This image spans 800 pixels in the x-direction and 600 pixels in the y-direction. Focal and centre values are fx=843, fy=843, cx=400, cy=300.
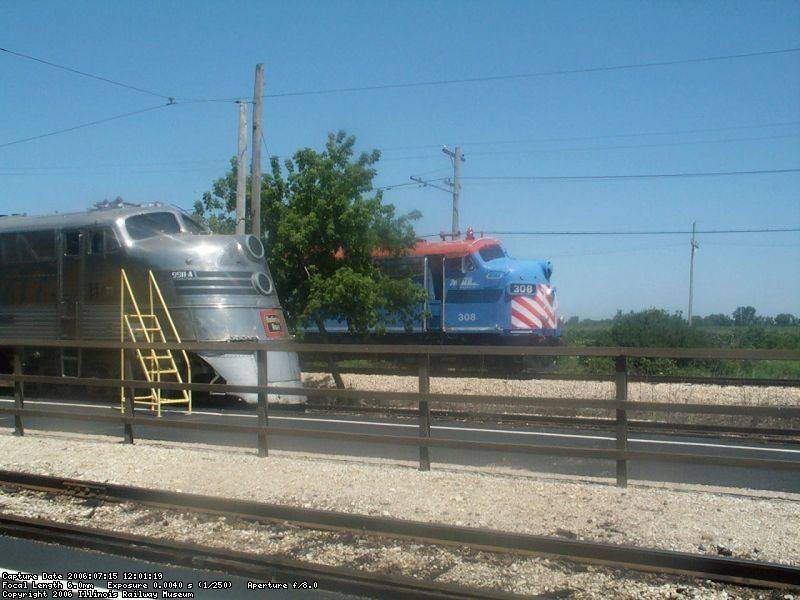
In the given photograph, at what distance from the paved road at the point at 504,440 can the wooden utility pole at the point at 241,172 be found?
5.28m

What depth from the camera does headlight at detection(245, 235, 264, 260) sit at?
16.0 m

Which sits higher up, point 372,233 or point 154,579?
point 372,233

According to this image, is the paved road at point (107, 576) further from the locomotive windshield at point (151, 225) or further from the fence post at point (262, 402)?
the locomotive windshield at point (151, 225)

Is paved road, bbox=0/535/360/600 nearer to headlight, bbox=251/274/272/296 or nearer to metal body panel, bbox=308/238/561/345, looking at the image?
headlight, bbox=251/274/272/296

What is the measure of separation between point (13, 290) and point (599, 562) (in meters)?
14.1

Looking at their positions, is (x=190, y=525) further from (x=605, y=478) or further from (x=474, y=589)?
(x=605, y=478)

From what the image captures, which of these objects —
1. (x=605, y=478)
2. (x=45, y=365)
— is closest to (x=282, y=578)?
(x=605, y=478)

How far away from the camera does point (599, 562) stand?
19.3 feet

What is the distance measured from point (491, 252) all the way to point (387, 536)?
51.6 feet

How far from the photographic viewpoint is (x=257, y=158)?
18.2 meters

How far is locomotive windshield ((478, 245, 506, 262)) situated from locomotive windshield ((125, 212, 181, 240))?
8.02 m

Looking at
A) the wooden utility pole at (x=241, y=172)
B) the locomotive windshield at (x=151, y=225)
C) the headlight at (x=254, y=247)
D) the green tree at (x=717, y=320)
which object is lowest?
the green tree at (x=717, y=320)

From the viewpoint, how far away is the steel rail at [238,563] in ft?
17.6

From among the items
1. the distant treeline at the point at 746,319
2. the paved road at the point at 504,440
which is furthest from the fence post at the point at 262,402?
the distant treeline at the point at 746,319
